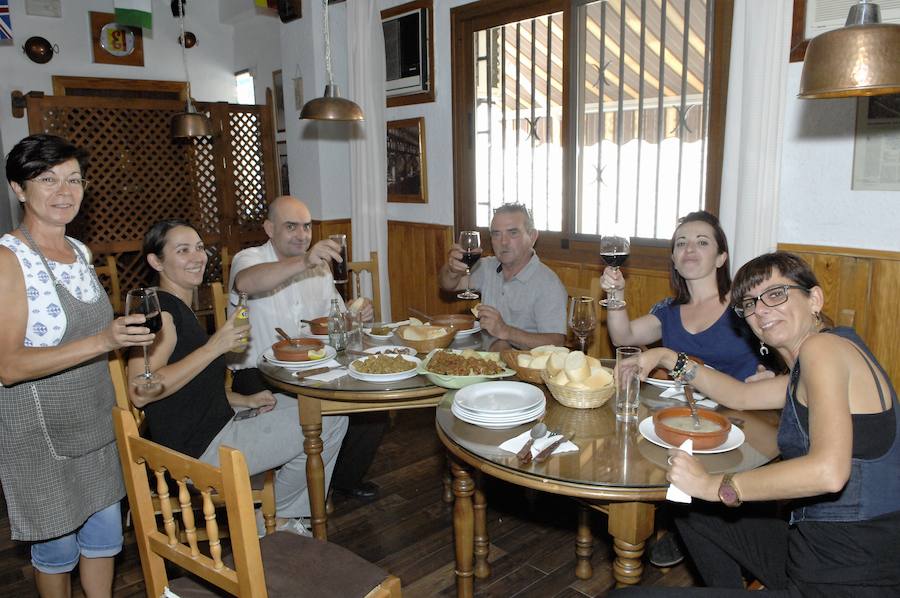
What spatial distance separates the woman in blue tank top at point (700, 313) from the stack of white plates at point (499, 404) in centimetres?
58

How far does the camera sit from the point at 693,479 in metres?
1.40

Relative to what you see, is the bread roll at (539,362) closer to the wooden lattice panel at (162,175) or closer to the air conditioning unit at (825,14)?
the air conditioning unit at (825,14)

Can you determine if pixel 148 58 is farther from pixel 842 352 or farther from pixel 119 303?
pixel 842 352

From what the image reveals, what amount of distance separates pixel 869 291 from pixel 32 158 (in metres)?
2.93

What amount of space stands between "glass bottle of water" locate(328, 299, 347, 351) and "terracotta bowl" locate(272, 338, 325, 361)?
0.06m

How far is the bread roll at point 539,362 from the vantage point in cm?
205

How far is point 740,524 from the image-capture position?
5.73ft

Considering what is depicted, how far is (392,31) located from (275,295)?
238cm

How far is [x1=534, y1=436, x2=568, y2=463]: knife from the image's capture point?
158 cm

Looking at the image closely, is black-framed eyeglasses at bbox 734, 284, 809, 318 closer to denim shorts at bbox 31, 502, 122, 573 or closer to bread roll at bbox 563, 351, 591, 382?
bread roll at bbox 563, 351, 591, 382

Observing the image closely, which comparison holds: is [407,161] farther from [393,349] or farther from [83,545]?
[83,545]

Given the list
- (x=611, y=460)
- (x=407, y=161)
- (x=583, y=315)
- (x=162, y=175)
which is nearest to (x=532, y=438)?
(x=611, y=460)

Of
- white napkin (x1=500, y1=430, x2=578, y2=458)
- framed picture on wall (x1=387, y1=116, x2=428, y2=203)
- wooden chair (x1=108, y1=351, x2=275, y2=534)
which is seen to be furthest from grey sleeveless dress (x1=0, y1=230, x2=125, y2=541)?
framed picture on wall (x1=387, y1=116, x2=428, y2=203)

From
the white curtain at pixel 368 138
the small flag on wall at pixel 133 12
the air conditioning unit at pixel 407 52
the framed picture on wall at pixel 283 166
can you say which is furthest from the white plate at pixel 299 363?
the framed picture on wall at pixel 283 166
